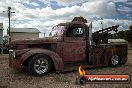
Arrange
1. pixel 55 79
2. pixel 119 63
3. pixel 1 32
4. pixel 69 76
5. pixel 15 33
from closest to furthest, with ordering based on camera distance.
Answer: pixel 55 79 < pixel 69 76 < pixel 119 63 < pixel 1 32 < pixel 15 33

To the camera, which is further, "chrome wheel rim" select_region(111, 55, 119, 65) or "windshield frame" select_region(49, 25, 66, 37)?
"chrome wheel rim" select_region(111, 55, 119, 65)

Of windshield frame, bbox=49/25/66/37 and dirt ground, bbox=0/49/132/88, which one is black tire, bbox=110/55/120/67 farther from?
windshield frame, bbox=49/25/66/37

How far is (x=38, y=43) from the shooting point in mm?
10219

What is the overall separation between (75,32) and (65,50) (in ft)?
3.05

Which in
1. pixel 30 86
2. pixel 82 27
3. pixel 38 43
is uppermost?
pixel 82 27

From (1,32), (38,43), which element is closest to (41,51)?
(38,43)

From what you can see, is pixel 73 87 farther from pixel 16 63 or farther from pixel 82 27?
pixel 82 27

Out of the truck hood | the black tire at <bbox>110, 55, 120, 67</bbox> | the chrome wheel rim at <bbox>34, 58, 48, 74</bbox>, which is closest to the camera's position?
the chrome wheel rim at <bbox>34, 58, 48, 74</bbox>

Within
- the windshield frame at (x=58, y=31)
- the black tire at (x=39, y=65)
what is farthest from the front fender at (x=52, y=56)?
the windshield frame at (x=58, y=31)

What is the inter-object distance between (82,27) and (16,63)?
3282mm

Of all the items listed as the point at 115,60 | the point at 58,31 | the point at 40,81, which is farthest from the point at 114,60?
the point at 40,81

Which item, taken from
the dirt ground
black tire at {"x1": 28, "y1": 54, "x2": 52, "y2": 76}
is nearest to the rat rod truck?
black tire at {"x1": 28, "y1": 54, "x2": 52, "y2": 76}

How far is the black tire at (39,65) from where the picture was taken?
9.52 m

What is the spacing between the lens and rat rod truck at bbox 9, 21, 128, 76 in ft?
31.6
